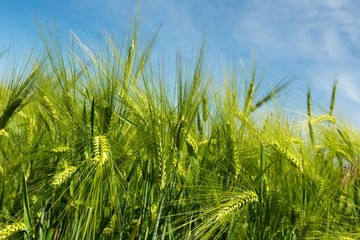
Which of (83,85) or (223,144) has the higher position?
(83,85)

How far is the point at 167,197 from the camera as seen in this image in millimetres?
1520

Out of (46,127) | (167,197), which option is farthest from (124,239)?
(46,127)

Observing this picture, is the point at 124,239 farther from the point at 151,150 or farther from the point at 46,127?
the point at 46,127

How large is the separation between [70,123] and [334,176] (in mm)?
1000

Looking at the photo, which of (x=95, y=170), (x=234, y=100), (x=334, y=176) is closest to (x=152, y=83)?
(x=95, y=170)

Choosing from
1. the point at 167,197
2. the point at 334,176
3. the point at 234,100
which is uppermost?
the point at 234,100

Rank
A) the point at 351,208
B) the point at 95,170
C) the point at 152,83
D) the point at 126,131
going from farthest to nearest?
the point at 351,208
the point at 126,131
the point at 152,83
the point at 95,170

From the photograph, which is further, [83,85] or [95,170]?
[83,85]

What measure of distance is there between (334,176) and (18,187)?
130 centimetres

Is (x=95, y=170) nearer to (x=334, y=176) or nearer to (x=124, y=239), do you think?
(x=124, y=239)

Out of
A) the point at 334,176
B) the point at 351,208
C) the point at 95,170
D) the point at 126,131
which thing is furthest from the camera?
the point at 351,208

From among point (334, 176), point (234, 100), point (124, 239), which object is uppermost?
point (234, 100)

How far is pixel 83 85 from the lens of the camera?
1570 millimetres

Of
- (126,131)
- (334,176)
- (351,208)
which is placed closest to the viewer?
(126,131)
